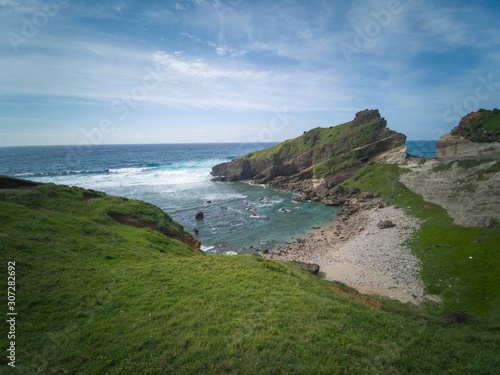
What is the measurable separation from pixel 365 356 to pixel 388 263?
20.8m

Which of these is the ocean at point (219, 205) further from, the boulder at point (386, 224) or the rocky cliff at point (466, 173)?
the rocky cliff at point (466, 173)

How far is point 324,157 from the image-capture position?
236ft

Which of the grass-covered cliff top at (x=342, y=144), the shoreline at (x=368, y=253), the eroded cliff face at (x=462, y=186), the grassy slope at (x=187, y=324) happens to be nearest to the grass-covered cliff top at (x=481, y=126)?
the eroded cliff face at (x=462, y=186)

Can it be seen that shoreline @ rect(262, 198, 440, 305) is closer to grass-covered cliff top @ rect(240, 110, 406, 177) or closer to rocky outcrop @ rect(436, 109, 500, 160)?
rocky outcrop @ rect(436, 109, 500, 160)

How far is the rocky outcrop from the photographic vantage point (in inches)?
1511

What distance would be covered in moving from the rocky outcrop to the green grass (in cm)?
1525

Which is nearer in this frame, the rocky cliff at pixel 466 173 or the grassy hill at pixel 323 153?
the rocky cliff at pixel 466 173

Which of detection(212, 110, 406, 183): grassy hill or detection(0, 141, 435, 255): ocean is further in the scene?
detection(212, 110, 406, 183): grassy hill

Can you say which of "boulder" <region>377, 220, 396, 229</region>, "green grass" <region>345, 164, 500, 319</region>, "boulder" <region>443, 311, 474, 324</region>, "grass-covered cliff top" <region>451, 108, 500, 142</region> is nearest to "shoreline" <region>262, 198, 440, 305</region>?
"boulder" <region>377, 220, 396, 229</region>

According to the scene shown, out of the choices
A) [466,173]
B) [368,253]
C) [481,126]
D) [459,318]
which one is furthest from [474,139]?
[459,318]

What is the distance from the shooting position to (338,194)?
55.2 m

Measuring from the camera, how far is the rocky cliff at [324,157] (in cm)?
6300

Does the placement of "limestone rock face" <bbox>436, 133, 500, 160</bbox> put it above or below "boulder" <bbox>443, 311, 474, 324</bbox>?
above

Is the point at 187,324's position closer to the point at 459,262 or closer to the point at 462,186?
the point at 459,262
